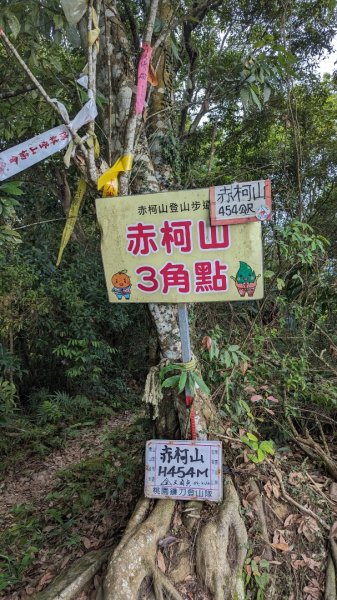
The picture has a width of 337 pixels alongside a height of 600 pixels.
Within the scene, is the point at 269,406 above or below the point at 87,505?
above

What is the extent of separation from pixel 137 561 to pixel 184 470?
0.55m

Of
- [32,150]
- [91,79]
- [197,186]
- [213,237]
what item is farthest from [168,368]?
[197,186]

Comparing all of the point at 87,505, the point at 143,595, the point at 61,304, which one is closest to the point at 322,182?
the point at 61,304

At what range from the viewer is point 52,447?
5.18 m

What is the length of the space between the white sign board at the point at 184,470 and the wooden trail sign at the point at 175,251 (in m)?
0.97

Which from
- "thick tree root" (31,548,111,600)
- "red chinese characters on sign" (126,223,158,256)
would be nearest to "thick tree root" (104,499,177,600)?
"thick tree root" (31,548,111,600)

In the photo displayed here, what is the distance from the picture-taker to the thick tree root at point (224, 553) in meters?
2.30

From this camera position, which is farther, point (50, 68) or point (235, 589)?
point (50, 68)

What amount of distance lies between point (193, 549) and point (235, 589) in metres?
0.31

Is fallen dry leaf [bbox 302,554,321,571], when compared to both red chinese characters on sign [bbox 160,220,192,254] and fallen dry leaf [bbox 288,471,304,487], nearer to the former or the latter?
fallen dry leaf [bbox 288,471,304,487]

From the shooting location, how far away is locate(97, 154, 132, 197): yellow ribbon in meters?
2.29

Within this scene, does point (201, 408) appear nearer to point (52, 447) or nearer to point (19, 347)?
A: point (52, 447)

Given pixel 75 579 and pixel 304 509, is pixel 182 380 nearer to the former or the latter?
pixel 75 579

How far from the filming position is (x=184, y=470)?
98.7 inches
